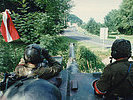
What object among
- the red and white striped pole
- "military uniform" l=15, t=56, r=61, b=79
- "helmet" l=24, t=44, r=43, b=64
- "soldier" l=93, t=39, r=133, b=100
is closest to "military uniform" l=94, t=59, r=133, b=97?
"soldier" l=93, t=39, r=133, b=100

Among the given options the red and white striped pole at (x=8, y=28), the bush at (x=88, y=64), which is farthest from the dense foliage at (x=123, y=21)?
the red and white striped pole at (x=8, y=28)

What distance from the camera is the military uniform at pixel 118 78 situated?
1.81 metres

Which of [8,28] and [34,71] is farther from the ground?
[8,28]

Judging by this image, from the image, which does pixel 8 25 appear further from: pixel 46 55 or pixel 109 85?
pixel 109 85

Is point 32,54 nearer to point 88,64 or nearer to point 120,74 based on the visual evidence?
point 120,74

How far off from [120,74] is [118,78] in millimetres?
70

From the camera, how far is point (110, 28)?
152 ft

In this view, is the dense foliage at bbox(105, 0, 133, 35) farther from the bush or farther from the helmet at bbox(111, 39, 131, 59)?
the helmet at bbox(111, 39, 131, 59)

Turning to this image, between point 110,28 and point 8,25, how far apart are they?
45.4m

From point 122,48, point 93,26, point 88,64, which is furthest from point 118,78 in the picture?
point 93,26

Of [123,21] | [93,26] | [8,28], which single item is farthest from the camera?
[93,26]

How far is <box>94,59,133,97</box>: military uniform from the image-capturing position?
1810mm

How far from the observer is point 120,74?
1.81 metres

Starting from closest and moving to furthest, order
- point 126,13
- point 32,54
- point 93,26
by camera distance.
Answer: point 32,54, point 126,13, point 93,26
